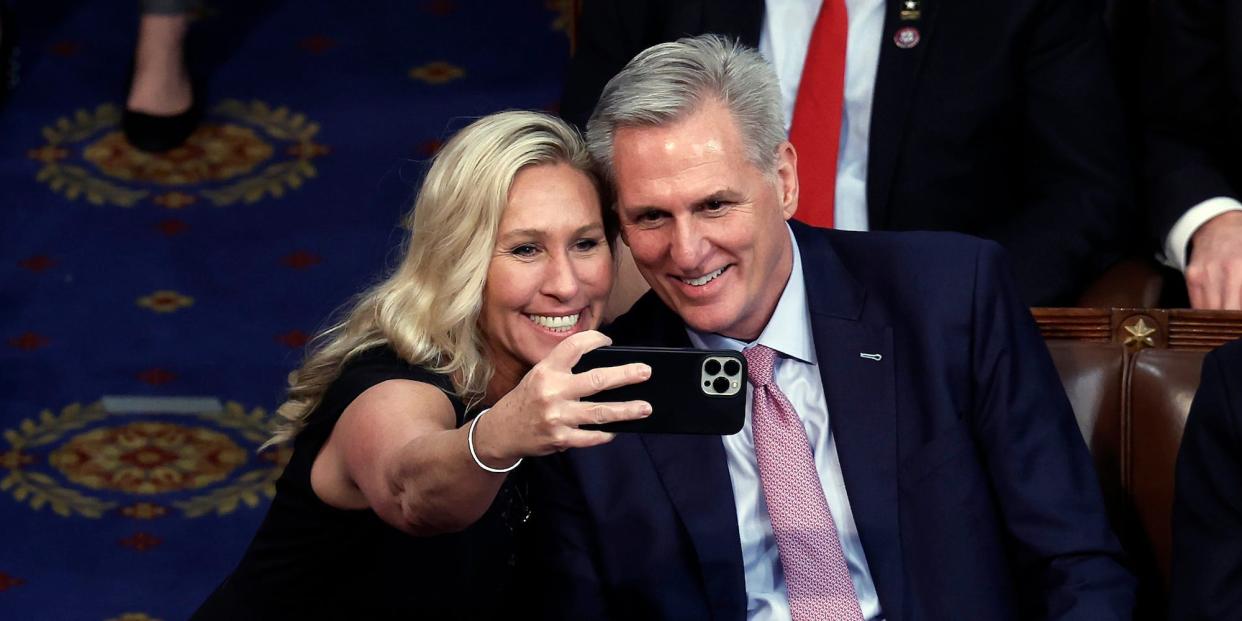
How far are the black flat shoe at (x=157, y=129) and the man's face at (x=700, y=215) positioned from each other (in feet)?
4.16

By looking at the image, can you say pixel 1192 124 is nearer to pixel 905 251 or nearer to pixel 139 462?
pixel 905 251

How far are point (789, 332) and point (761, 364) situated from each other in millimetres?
50

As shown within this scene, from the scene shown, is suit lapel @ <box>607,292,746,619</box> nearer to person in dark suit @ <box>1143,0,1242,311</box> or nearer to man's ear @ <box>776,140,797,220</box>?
man's ear @ <box>776,140,797,220</box>

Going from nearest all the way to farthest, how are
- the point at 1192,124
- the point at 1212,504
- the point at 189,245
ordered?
the point at 1212,504
the point at 1192,124
the point at 189,245

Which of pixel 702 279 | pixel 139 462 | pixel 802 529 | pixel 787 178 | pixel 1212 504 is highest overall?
pixel 787 178

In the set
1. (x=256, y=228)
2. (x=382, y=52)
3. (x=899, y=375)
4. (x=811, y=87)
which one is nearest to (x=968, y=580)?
(x=899, y=375)

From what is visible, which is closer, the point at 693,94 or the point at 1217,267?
the point at 693,94

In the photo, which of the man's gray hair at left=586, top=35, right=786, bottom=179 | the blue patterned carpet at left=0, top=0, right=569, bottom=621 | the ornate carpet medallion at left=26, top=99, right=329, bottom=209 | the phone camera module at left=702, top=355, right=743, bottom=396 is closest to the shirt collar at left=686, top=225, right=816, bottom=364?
the man's gray hair at left=586, top=35, right=786, bottom=179

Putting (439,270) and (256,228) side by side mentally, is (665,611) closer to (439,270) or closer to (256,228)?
(439,270)

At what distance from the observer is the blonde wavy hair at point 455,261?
173 centimetres

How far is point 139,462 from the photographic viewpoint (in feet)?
7.87

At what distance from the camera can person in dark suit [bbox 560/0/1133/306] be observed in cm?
220

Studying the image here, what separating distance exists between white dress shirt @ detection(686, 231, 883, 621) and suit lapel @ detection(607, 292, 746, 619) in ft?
0.07

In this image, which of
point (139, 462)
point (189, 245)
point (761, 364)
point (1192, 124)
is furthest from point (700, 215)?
point (189, 245)
